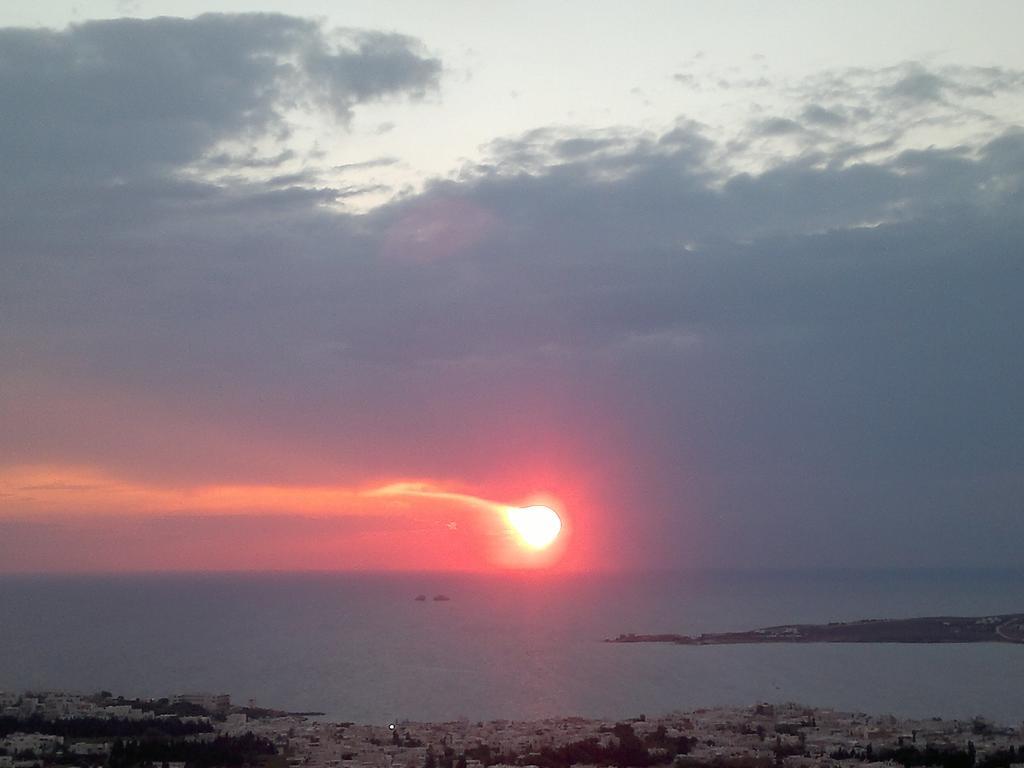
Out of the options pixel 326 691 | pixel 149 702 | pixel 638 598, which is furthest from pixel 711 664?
pixel 638 598

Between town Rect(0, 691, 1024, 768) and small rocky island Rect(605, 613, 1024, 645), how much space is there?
25.6 meters

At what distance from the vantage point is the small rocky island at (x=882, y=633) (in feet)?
157

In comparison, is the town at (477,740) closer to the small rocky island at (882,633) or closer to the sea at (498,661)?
the sea at (498,661)

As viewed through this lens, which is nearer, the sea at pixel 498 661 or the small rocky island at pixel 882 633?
the sea at pixel 498 661

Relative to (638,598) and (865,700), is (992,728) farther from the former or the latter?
(638,598)

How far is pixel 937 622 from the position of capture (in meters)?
52.7

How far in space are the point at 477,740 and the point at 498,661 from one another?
859 inches

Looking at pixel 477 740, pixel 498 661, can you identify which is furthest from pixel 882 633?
pixel 477 740

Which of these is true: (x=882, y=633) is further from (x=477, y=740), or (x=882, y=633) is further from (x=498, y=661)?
(x=477, y=740)

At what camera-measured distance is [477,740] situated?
2003 centimetres

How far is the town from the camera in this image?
1753 cm

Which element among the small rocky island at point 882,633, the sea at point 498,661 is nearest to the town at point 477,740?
the sea at point 498,661

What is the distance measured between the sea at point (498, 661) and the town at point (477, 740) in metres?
3.98

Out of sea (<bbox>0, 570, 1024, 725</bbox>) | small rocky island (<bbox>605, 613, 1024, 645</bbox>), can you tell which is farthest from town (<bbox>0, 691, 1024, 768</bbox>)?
small rocky island (<bbox>605, 613, 1024, 645</bbox>)
